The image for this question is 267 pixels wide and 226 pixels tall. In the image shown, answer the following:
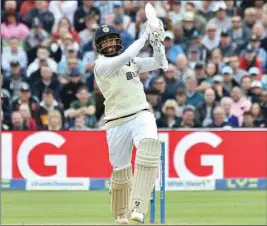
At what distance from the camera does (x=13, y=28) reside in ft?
64.7

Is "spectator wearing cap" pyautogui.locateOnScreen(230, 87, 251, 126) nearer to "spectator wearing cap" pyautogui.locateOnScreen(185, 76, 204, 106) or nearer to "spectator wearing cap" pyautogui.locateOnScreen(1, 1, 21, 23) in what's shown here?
"spectator wearing cap" pyautogui.locateOnScreen(185, 76, 204, 106)

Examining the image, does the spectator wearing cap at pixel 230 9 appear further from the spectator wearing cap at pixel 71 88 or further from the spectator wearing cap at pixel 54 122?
the spectator wearing cap at pixel 54 122

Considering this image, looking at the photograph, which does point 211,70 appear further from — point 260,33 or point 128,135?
point 128,135

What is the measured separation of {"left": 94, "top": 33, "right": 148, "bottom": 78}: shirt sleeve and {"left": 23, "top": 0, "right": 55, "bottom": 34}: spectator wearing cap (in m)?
9.57

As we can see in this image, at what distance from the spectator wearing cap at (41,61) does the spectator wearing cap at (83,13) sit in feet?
3.85

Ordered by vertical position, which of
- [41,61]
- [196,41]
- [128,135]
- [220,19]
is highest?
[220,19]

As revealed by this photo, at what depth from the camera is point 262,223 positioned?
36.5ft

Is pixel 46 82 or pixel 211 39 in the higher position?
pixel 211 39

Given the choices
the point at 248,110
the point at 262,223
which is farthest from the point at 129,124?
the point at 248,110

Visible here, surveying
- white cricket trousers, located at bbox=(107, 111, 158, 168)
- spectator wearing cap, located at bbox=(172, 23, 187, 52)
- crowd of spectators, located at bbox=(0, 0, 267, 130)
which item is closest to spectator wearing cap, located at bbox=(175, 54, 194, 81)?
crowd of spectators, located at bbox=(0, 0, 267, 130)

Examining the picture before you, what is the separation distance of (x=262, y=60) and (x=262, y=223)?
27.7ft

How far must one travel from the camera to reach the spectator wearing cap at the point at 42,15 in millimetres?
19844

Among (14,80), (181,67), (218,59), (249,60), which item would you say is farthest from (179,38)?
(14,80)

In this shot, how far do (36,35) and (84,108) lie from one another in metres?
2.51
